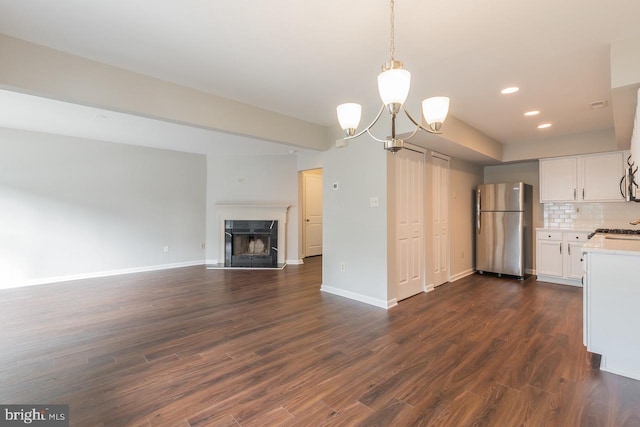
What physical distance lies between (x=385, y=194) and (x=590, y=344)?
7.40 ft

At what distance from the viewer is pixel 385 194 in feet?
12.0

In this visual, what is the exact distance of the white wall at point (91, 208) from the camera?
4.65 metres

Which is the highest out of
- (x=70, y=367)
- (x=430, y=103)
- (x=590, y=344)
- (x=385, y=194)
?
(x=430, y=103)

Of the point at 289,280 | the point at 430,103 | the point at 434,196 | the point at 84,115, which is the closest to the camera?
the point at 430,103

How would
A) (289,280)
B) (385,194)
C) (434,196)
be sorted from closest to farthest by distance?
(385,194) → (434,196) → (289,280)

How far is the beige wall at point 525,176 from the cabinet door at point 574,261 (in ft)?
2.56

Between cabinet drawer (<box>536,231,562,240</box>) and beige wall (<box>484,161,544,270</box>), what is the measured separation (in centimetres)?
57

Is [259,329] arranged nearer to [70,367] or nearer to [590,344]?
[70,367]

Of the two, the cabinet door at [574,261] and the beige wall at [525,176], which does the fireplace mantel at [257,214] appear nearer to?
the beige wall at [525,176]

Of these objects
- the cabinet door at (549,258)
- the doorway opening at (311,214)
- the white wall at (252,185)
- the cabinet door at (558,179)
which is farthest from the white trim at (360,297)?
the cabinet door at (558,179)

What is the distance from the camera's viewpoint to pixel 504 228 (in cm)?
519

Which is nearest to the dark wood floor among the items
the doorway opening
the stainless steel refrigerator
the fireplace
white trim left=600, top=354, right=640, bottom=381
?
white trim left=600, top=354, right=640, bottom=381

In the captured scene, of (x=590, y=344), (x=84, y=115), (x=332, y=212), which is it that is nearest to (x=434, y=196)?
(x=332, y=212)

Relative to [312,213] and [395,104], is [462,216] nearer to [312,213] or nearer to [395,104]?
[312,213]
